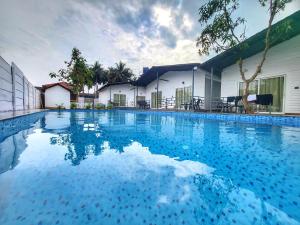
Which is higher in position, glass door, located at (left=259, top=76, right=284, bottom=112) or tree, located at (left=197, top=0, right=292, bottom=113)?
tree, located at (left=197, top=0, right=292, bottom=113)

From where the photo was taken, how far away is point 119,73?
1352 inches

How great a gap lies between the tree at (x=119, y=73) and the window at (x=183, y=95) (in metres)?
21.1

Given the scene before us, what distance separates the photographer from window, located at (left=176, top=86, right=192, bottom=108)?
14.5 metres

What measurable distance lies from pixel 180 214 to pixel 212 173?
3.11 ft

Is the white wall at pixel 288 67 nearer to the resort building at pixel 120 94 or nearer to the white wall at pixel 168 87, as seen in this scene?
the white wall at pixel 168 87

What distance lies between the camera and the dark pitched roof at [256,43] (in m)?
7.00

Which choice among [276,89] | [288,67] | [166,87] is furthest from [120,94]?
[288,67]

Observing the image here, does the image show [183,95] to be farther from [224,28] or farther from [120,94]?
[120,94]

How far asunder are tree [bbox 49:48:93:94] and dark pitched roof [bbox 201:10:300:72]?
550 inches

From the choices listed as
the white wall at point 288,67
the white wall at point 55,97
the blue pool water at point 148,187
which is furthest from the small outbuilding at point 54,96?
the blue pool water at point 148,187

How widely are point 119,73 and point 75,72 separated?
52.2 feet

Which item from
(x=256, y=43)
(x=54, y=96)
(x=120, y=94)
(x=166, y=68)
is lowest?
(x=54, y=96)

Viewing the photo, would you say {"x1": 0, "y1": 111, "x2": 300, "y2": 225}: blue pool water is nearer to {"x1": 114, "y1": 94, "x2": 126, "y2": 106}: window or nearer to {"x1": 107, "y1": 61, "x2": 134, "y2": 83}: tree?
{"x1": 114, "y1": 94, "x2": 126, "y2": 106}: window

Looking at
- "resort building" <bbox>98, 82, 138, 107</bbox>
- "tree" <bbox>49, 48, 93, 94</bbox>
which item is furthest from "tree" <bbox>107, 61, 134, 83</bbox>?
"tree" <bbox>49, 48, 93, 94</bbox>
